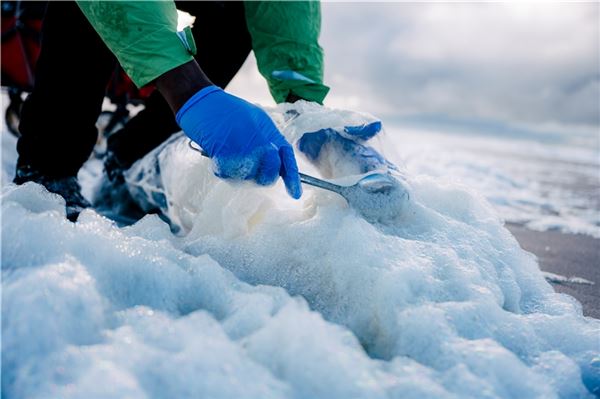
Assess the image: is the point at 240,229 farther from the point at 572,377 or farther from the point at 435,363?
the point at 572,377

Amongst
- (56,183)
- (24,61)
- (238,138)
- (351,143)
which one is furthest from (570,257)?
(24,61)

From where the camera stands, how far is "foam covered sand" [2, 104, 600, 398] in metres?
0.69

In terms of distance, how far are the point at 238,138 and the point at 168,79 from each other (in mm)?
261

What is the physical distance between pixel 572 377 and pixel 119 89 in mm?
3790

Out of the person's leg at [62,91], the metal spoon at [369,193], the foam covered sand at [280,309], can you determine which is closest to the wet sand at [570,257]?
the foam covered sand at [280,309]

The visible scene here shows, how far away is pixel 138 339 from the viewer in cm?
74

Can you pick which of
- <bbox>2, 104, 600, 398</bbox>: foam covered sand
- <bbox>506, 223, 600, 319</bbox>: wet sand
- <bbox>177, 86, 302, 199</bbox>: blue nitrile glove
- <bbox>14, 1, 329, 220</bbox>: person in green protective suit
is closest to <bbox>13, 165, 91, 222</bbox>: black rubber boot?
<bbox>14, 1, 329, 220</bbox>: person in green protective suit

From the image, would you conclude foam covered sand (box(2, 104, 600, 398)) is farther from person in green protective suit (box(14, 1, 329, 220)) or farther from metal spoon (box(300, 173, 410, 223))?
person in green protective suit (box(14, 1, 329, 220))

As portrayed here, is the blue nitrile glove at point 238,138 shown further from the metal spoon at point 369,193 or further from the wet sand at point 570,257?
the wet sand at point 570,257

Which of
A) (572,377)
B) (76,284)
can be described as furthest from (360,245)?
(76,284)

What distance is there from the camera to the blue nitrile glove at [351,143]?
1.29 meters

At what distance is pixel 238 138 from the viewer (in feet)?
3.68

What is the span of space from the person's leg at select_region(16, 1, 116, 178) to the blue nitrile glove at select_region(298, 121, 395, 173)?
919mm

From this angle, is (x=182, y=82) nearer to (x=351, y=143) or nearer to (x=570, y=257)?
(x=351, y=143)
